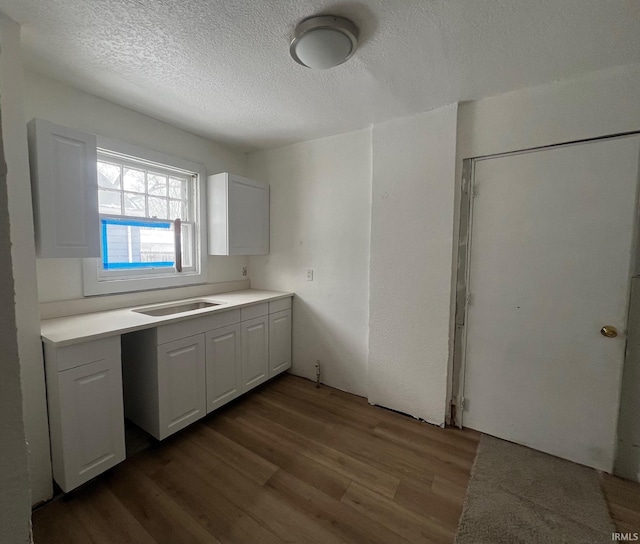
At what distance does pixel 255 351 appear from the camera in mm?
2490

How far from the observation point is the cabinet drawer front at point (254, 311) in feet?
7.75

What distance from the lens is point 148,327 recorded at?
170 cm

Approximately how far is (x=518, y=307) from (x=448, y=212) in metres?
0.80

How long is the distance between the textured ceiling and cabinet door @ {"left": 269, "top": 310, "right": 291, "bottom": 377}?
5.99ft

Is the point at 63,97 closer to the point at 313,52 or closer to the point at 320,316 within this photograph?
the point at 313,52

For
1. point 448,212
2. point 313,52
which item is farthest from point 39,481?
point 448,212

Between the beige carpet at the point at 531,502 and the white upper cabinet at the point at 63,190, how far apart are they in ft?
8.41

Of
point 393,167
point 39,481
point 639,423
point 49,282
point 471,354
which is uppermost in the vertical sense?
point 393,167

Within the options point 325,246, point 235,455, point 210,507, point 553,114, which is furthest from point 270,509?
point 553,114

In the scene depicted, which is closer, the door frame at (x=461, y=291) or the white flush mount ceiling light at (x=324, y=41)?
the white flush mount ceiling light at (x=324, y=41)

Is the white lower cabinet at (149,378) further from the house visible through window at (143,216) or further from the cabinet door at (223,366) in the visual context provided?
the house visible through window at (143,216)

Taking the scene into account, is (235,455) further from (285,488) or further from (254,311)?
(254,311)

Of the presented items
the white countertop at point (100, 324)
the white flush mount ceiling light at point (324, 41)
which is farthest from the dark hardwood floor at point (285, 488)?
the white flush mount ceiling light at point (324, 41)

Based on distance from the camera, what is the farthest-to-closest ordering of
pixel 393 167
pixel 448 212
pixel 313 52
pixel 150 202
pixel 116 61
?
pixel 150 202, pixel 393 167, pixel 448 212, pixel 116 61, pixel 313 52
